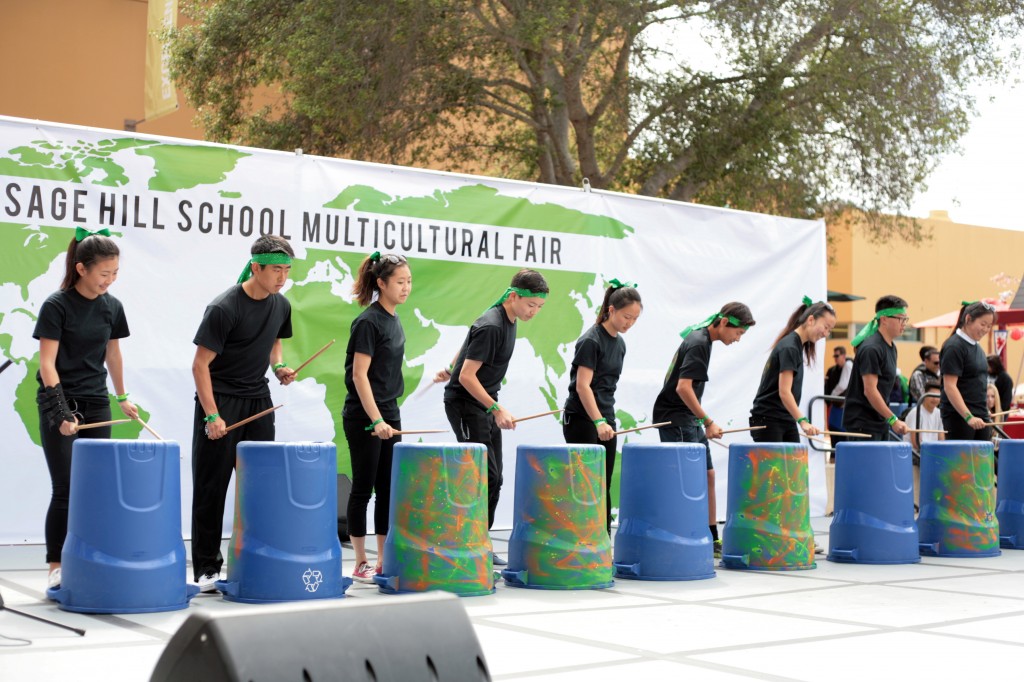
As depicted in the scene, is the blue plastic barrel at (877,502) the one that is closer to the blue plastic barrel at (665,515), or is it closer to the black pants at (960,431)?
the blue plastic barrel at (665,515)

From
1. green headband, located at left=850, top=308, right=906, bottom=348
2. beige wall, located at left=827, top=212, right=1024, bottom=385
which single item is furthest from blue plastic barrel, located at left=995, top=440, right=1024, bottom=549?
beige wall, located at left=827, top=212, right=1024, bottom=385

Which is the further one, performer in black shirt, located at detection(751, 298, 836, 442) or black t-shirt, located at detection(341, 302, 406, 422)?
performer in black shirt, located at detection(751, 298, 836, 442)

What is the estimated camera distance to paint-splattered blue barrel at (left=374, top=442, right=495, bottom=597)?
6262mm

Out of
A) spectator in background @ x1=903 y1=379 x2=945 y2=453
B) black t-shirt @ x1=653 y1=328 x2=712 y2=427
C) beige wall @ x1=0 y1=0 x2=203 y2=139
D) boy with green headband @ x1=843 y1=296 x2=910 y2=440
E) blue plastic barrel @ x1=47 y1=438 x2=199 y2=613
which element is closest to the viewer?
blue plastic barrel @ x1=47 y1=438 x2=199 y2=613

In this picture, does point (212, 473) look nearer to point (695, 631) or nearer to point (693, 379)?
point (695, 631)

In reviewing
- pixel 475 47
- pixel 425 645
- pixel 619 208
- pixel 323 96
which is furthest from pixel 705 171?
pixel 425 645

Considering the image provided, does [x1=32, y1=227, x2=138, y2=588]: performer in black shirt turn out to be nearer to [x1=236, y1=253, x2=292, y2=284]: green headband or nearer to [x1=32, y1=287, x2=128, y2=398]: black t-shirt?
[x1=32, y1=287, x2=128, y2=398]: black t-shirt

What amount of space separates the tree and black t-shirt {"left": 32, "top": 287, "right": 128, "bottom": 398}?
1039 cm

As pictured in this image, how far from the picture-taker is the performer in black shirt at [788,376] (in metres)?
8.62

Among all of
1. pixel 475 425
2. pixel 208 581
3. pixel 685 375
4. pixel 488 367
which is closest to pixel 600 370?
pixel 685 375

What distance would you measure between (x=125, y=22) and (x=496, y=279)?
14.5m

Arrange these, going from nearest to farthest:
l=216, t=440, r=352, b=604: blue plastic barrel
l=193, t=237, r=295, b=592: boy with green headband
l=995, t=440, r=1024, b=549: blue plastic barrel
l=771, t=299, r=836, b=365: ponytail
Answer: l=216, t=440, r=352, b=604: blue plastic barrel, l=193, t=237, r=295, b=592: boy with green headband, l=771, t=299, r=836, b=365: ponytail, l=995, t=440, r=1024, b=549: blue plastic barrel

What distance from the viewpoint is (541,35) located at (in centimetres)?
1569

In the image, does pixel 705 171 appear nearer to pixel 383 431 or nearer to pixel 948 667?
pixel 383 431
